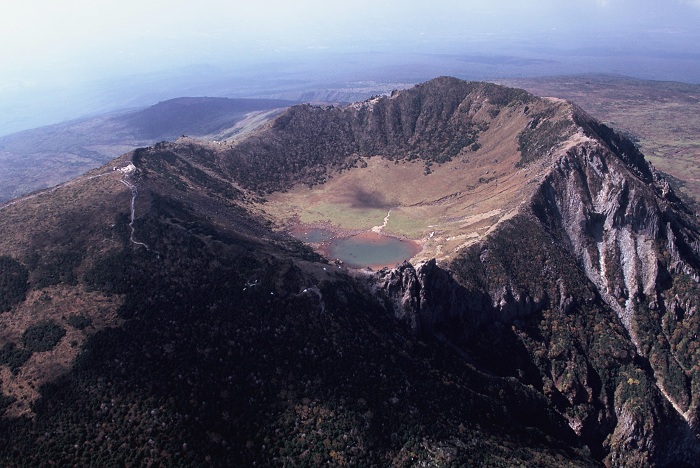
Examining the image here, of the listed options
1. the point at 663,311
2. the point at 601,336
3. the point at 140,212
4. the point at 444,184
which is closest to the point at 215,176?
the point at 140,212

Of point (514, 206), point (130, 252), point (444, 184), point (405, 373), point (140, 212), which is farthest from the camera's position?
point (444, 184)

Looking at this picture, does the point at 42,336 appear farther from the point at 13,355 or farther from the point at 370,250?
the point at 370,250

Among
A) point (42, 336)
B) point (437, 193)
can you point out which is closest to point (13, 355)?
point (42, 336)

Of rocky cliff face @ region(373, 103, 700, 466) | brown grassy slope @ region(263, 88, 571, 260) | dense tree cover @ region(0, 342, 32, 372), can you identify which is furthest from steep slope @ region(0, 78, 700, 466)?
brown grassy slope @ region(263, 88, 571, 260)

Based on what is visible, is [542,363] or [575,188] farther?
[575,188]

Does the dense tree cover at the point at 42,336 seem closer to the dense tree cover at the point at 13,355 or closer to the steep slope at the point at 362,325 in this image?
the steep slope at the point at 362,325

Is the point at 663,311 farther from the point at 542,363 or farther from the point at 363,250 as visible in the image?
the point at 363,250

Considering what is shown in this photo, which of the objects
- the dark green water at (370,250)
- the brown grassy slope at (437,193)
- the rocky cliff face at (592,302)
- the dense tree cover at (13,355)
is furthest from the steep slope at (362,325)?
the dark green water at (370,250)

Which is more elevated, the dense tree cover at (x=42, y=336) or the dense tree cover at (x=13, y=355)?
the dense tree cover at (x=42, y=336)
